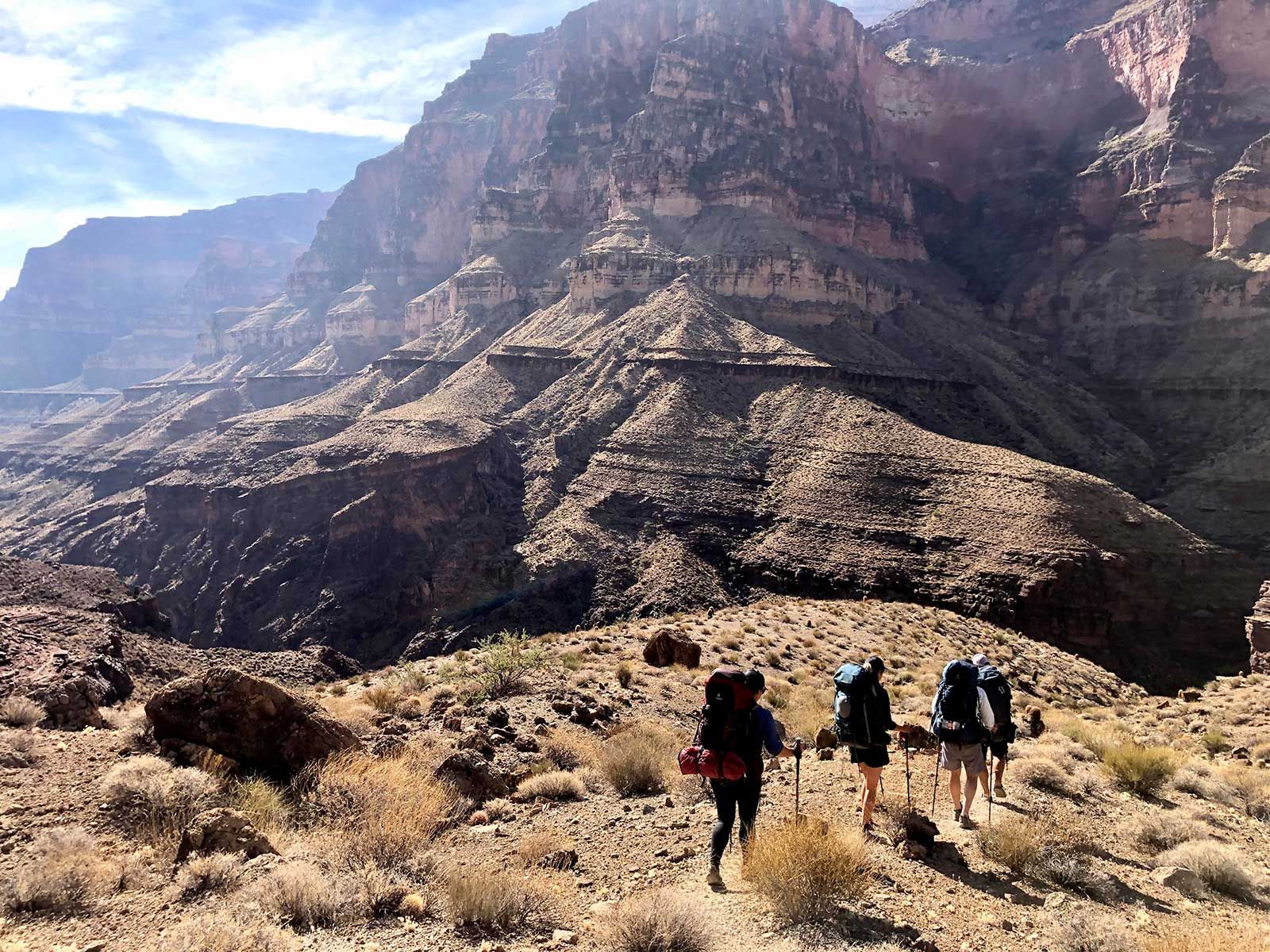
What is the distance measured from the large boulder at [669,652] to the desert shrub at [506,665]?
2.88m

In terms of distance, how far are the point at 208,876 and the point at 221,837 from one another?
55 cm

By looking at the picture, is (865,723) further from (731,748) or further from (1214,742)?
(1214,742)

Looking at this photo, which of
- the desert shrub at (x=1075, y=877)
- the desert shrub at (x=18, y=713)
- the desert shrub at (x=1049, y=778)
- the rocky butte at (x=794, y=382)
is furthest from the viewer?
the rocky butte at (x=794, y=382)

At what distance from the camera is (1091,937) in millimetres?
7066

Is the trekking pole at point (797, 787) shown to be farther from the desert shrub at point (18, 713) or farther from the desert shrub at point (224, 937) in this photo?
the desert shrub at point (18, 713)

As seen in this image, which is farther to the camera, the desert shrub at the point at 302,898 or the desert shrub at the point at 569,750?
the desert shrub at the point at 569,750

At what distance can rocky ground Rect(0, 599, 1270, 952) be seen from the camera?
7.00m

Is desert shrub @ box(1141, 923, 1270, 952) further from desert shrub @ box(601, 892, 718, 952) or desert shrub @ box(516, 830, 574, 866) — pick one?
desert shrub @ box(516, 830, 574, 866)

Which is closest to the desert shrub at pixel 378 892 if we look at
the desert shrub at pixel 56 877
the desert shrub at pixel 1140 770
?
the desert shrub at pixel 56 877

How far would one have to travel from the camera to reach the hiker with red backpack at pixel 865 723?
964 cm

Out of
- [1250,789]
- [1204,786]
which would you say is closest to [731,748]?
[1204,786]

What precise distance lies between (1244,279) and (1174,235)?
14329 mm

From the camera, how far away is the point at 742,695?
8.59 m

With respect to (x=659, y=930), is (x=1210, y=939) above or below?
below
